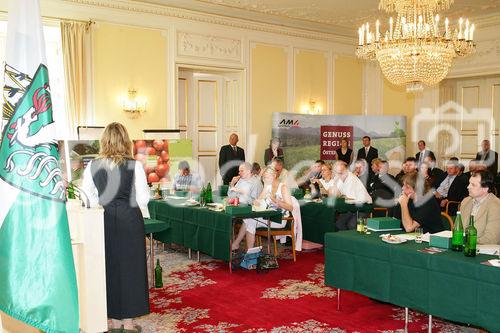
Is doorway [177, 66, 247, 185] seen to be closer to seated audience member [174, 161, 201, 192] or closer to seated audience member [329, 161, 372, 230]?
seated audience member [174, 161, 201, 192]

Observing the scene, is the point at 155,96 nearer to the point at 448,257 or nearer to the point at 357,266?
the point at 357,266

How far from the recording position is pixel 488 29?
36.4 ft

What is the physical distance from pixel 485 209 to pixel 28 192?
3.50m

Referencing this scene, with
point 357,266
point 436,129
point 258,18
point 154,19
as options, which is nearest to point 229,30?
point 258,18

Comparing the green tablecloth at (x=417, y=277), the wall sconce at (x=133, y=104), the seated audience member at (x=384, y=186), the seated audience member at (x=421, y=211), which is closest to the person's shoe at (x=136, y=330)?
the green tablecloth at (x=417, y=277)

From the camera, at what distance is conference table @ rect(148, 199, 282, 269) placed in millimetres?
6340

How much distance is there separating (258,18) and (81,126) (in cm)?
431

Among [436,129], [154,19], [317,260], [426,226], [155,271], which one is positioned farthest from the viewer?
[436,129]

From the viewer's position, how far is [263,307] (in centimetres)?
511

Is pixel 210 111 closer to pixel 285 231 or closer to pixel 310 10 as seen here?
pixel 310 10

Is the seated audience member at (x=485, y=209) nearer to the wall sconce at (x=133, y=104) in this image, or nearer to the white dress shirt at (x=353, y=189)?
the white dress shirt at (x=353, y=189)

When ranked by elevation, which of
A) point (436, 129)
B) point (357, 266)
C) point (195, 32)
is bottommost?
point (357, 266)

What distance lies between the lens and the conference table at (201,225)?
6.34 meters

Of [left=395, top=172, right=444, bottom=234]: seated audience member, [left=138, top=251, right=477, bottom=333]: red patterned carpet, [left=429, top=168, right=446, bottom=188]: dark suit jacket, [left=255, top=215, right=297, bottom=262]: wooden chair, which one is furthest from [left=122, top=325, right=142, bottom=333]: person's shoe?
[left=429, top=168, right=446, bottom=188]: dark suit jacket
